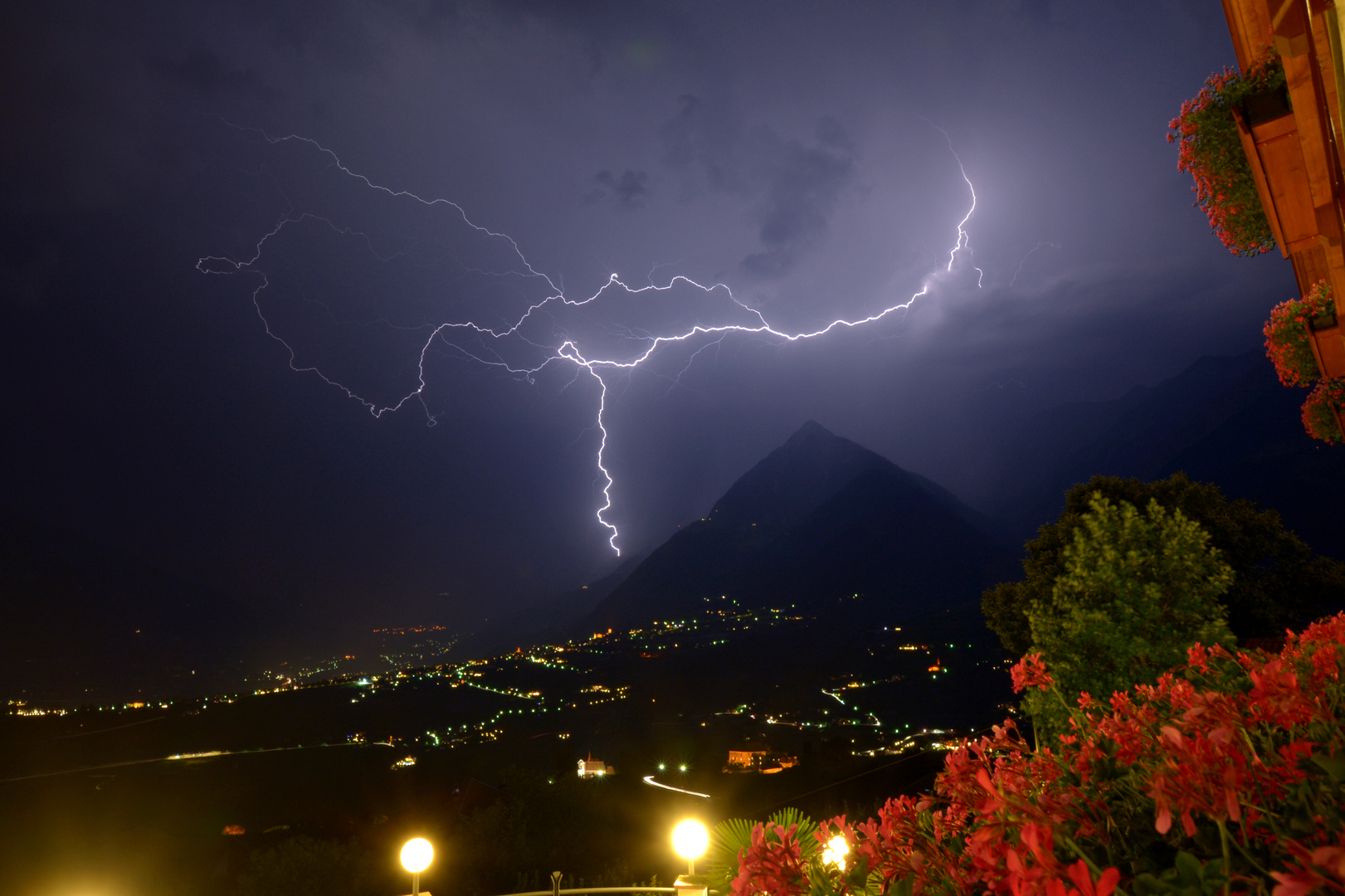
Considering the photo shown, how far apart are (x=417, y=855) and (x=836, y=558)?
154200mm

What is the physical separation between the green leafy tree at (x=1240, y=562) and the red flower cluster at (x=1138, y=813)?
16624mm

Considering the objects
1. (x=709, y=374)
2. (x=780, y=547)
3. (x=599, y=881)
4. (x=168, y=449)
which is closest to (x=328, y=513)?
(x=168, y=449)

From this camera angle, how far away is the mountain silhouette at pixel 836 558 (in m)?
132

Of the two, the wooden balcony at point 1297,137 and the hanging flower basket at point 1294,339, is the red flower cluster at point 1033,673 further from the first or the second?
the hanging flower basket at point 1294,339

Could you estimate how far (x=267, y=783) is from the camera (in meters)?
37.4

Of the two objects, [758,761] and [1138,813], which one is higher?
[758,761]

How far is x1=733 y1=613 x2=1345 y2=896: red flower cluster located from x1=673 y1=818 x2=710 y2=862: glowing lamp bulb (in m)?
1.66

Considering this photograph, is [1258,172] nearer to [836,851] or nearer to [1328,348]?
[1328,348]

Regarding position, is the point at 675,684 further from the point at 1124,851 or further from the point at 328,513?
the point at 328,513

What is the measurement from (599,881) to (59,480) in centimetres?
17736

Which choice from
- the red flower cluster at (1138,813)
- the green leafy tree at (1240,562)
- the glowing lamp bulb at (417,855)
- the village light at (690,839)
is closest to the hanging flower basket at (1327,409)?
the red flower cluster at (1138,813)

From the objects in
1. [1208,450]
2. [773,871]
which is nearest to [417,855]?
[773,871]

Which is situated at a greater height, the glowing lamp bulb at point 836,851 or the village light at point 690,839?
the village light at point 690,839

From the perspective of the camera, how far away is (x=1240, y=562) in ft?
56.6
